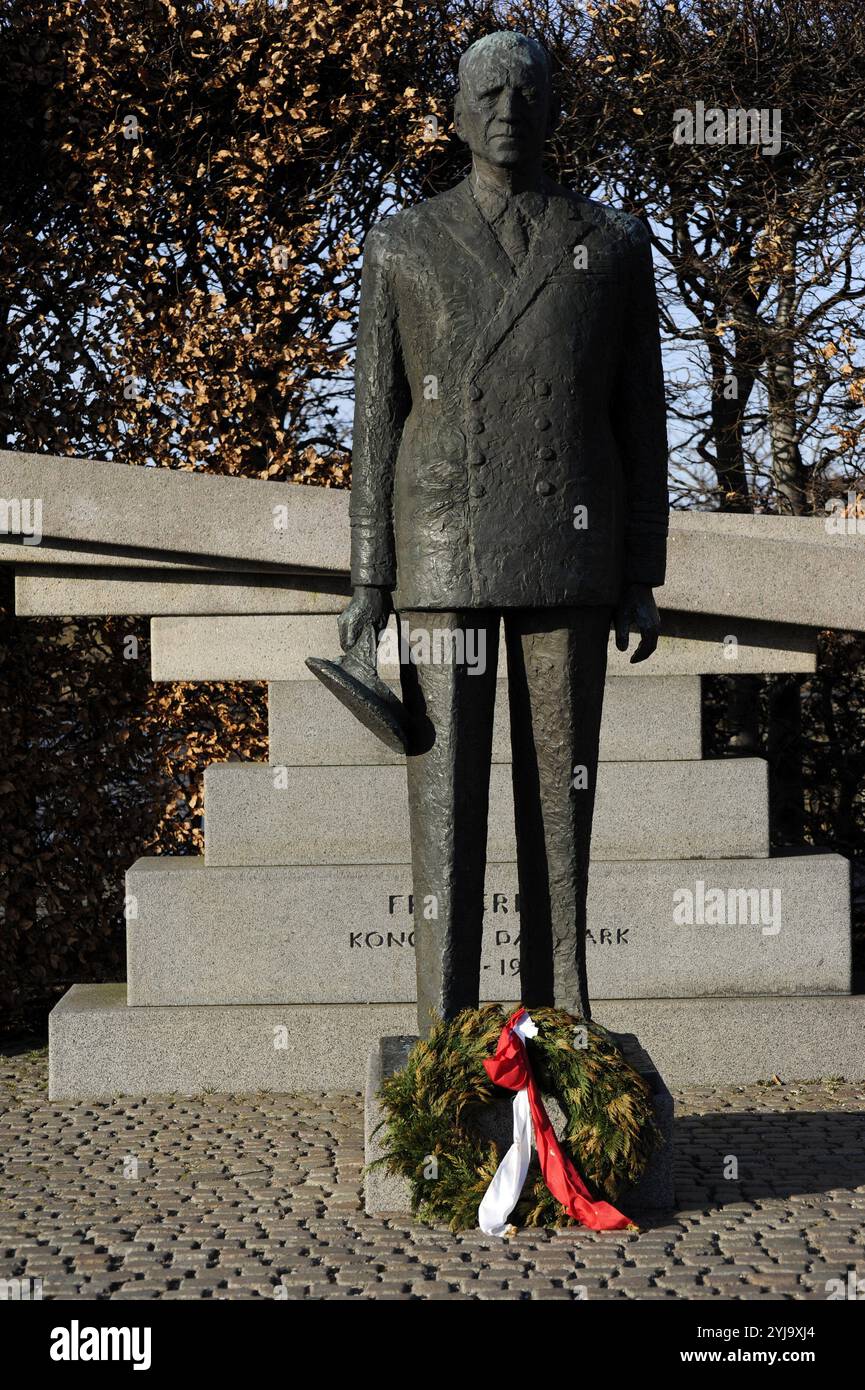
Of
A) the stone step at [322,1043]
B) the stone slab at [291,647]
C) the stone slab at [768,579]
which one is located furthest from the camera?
the stone slab at [291,647]

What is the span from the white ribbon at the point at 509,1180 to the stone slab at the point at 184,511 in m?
2.71

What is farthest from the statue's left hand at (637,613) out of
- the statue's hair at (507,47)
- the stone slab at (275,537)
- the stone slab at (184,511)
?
the stone slab at (184,511)

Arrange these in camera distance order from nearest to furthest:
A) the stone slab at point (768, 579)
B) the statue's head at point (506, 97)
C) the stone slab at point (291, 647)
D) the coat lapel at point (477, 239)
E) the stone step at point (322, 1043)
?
the statue's head at point (506, 97)
the coat lapel at point (477, 239)
the stone step at point (322, 1043)
the stone slab at point (768, 579)
the stone slab at point (291, 647)

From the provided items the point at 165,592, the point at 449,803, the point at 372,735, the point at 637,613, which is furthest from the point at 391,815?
the point at 637,613

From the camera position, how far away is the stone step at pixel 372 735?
6.93 meters

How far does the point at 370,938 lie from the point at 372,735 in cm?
84

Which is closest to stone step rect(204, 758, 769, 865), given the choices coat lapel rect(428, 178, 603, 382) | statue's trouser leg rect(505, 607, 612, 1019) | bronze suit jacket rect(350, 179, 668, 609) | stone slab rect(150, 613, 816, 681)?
stone slab rect(150, 613, 816, 681)

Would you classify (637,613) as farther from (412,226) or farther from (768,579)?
(768,579)

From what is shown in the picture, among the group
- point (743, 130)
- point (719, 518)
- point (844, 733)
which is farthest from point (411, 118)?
point (844, 733)

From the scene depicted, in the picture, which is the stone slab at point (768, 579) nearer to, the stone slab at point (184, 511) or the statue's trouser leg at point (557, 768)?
the stone slab at point (184, 511)

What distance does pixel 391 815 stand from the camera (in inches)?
270

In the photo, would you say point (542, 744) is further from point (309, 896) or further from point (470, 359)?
point (309, 896)

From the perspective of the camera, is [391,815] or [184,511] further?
[391,815]

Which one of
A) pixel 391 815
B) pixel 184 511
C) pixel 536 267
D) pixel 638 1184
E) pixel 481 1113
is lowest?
pixel 638 1184
